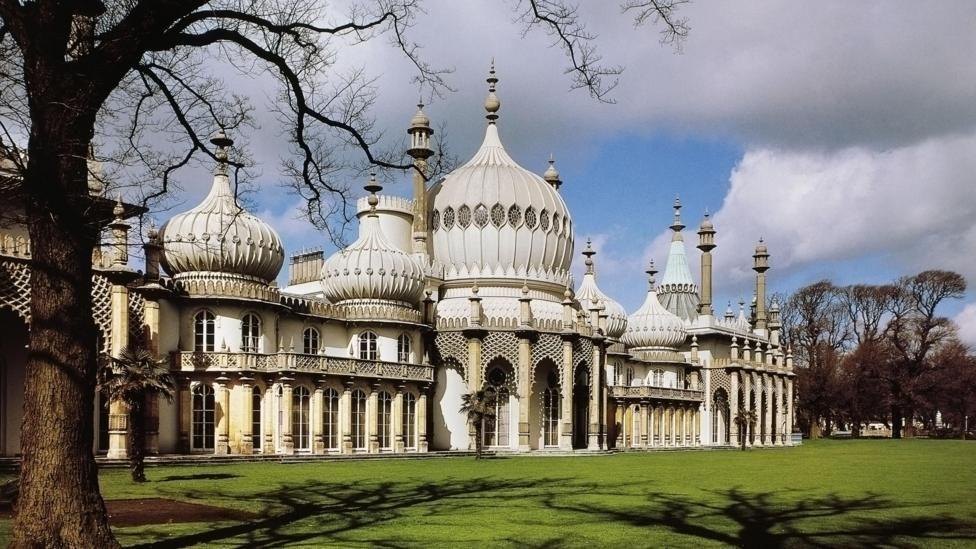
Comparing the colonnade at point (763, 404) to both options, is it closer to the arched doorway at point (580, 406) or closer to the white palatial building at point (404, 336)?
the white palatial building at point (404, 336)

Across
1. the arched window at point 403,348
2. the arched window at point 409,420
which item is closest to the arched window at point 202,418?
the arched window at point 409,420

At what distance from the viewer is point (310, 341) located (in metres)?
42.8

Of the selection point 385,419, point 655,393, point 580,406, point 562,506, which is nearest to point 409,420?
point 385,419

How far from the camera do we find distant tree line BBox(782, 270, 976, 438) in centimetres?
8881

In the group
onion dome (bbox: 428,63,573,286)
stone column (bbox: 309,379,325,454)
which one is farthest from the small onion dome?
stone column (bbox: 309,379,325,454)

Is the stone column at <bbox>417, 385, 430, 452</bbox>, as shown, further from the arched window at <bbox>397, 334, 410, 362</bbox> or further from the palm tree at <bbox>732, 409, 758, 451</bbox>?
→ the palm tree at <bbox>732, 409, 758, 451</bbox>

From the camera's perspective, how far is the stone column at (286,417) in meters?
37.4

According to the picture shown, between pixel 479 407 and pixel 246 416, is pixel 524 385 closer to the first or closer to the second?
pixel 479 407

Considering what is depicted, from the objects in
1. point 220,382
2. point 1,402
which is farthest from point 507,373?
point 1,402

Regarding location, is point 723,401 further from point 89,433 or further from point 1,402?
point 89,433

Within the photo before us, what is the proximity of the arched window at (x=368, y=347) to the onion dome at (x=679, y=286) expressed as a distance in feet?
144

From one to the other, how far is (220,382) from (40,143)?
2779 cm

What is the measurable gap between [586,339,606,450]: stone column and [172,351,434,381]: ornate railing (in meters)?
13.3

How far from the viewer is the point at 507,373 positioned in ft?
159
